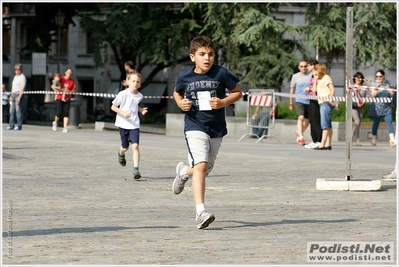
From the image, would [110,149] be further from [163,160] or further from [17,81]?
[17,81]

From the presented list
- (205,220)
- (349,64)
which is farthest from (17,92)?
(205,220)

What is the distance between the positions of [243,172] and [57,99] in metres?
14.4

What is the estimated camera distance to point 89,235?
8742 millimetres

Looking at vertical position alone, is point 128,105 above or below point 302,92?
below

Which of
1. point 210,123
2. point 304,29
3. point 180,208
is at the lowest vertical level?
point 180,208

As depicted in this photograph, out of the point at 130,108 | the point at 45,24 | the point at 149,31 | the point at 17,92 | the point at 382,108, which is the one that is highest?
the point at 45,24

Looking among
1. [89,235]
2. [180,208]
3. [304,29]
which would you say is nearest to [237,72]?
[304,29]

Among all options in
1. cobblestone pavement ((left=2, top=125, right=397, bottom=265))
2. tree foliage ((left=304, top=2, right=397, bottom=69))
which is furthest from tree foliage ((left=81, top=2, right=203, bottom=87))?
cobblestone pavement ((left=2, top=125, right=397, bottom=265))

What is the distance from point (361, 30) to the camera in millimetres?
32719

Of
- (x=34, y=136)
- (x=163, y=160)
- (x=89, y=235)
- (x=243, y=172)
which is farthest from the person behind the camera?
(x=34, y=136)

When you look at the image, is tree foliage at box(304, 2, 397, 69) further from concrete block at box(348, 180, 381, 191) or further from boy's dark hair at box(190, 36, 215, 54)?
boy's dark hair at box(190, 36, 215, 54)

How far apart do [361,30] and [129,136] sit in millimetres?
18632

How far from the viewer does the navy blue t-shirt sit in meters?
9.84

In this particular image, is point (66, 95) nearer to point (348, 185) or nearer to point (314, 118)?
point (314, 118)
